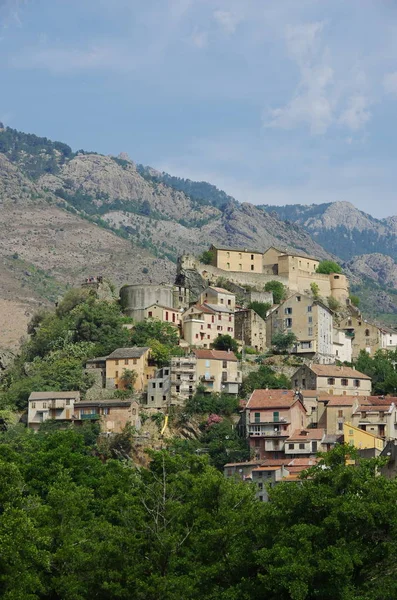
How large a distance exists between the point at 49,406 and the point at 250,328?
26068 mm

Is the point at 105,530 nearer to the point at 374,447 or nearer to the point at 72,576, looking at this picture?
the point at 72,576

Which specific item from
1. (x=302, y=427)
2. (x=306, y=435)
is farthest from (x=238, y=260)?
(x=306, y=435)

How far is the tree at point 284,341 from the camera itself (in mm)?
116438

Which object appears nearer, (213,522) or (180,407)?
(213,522)

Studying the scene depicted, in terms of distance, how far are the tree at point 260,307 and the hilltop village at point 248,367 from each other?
0.13 metres

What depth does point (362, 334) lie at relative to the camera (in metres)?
125

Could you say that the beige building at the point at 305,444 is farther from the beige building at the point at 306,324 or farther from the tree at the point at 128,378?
the beige building at the point at 306,324

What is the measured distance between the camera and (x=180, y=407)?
103 m

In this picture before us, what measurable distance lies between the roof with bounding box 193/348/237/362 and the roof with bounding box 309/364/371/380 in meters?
7.62

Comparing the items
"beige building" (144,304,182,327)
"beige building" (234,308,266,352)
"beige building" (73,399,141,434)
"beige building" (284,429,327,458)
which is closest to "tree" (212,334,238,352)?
"beige building" (234,308,266,352)

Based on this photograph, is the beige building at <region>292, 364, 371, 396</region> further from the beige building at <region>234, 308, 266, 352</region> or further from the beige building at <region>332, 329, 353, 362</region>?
the beige building at <region>234, 308, 266, 352</region>

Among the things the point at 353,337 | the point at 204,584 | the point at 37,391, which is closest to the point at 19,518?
the point at 204,584

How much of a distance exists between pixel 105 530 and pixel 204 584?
705cm

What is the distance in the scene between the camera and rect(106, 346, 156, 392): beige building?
106 meters
